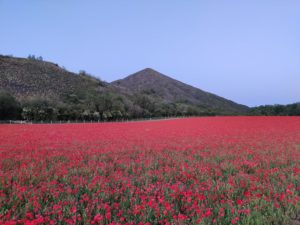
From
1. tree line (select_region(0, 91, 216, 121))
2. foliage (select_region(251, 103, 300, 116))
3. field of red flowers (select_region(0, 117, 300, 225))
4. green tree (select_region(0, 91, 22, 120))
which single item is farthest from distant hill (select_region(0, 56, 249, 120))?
field of red flowers (select_region(0, 117, 300, 225))

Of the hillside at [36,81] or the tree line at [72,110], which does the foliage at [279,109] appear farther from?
the hillside at [36,81]

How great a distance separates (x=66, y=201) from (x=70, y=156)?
169 inches

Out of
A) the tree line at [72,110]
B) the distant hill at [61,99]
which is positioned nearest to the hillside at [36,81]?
the distant hill at [61,99]

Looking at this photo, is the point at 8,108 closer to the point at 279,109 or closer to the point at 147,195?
the point at 147,195

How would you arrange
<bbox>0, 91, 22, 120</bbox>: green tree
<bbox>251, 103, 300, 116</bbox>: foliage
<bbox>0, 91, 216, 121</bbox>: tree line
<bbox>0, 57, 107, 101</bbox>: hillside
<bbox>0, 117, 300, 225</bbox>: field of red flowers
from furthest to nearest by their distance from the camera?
<bbox>251, 103, 300, 116</bbox>: foliage, <bbox>0, 57, 107, 101</bbox>: hillside, <bbox>0, 91, 216, 121</bbox>: tree line, <bbox>0, 91, 22, 120</bbox>: green tree, <bbox>0, 117, 300, 225</bbox>: field of red flowers

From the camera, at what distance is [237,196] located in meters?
4.57

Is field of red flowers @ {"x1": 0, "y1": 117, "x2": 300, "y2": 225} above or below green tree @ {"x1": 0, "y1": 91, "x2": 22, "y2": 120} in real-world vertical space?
below

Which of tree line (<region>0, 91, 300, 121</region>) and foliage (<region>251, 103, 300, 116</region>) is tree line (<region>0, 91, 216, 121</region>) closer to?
tree line (<region>0, 91, 300, 121</region>)

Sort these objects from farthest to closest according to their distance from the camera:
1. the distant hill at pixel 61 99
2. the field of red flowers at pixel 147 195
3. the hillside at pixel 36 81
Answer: the hillside at pixel 36 81 → the distant hill at pixel 61 99 → the field of red flowers at pixel 147 195

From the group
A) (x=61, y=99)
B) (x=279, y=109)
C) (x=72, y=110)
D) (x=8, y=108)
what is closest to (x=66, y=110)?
(x=72, y=110)

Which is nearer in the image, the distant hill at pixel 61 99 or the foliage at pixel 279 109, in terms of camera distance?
the distant hill at pixel 61 99

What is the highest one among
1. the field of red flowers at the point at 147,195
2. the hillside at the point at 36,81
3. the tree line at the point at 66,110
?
the hillside at the point at 36,81

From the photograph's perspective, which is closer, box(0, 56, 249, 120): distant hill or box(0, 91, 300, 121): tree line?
box(0, 91, 300, 121): tree line

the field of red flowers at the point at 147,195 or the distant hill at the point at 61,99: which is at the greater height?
the distant hill at the point at 61,99
